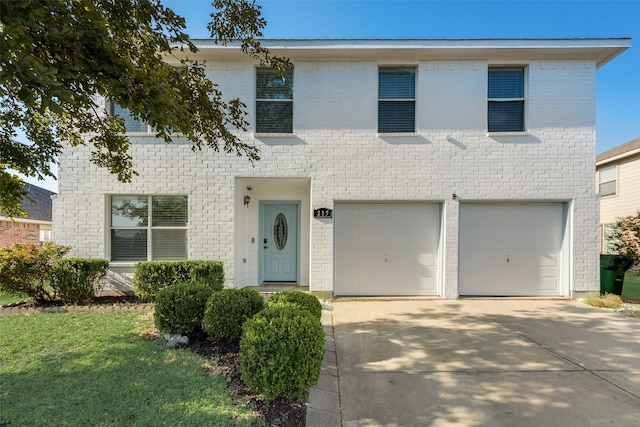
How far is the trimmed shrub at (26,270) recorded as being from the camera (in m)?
5.62

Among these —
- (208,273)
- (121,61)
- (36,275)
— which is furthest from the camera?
(208,273)

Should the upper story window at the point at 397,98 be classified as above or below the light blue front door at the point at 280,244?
above

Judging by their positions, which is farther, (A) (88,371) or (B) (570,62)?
(B) (570,62)

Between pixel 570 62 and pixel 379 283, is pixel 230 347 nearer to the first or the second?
pixel 379 283

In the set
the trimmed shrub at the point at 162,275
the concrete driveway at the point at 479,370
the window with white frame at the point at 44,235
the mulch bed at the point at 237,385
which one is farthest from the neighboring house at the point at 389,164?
the window with white frame at the point at 44,235

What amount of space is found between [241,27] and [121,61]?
6.16 ft

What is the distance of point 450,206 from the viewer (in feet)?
22.4

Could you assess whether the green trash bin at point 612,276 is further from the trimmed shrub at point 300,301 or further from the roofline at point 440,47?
the trimmed shrub at point 300,301

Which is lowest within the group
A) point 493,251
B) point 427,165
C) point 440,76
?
point 493,251

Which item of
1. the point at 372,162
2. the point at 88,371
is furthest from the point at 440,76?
the point at 88,371

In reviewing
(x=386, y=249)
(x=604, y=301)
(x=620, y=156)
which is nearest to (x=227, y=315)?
(x=386, y=249)

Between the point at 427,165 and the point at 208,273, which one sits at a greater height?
the point at 427,165

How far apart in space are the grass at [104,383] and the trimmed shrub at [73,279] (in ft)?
4.84

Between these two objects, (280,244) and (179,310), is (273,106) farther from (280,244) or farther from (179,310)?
(179,310)
